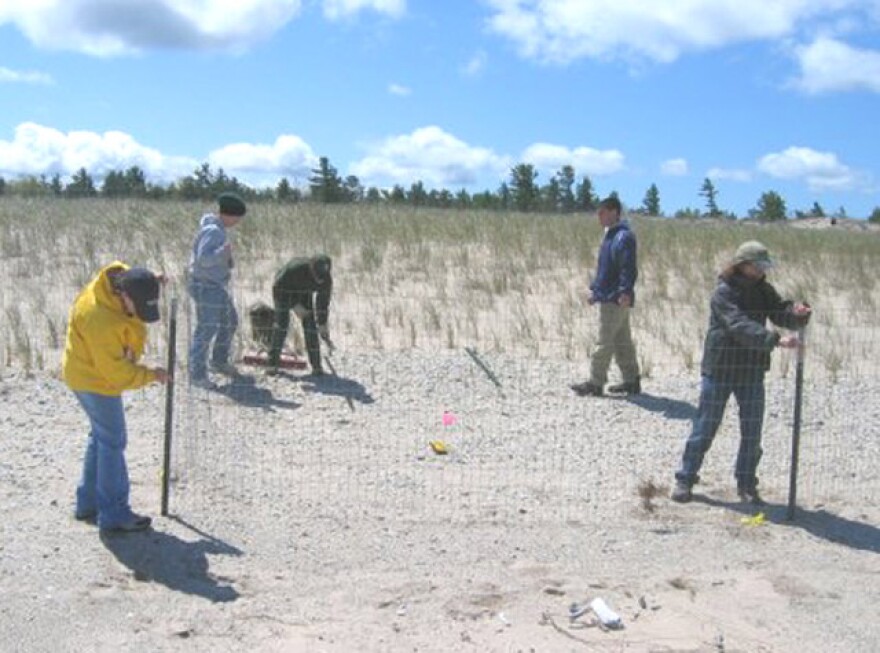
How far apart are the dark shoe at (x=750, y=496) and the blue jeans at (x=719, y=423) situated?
0.08ft

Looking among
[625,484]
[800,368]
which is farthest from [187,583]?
[800,368]

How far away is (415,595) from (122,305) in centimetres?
212

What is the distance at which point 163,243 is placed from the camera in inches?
703

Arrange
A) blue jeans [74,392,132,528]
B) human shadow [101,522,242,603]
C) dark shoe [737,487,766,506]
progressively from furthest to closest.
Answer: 1. dark shoe [737,487,766,506]
2. blue jeans [74,392,132,528]
3. human shadow [101,522,242,603]

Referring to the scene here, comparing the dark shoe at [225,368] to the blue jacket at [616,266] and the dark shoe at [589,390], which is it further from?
the blue jacket at [616,266]

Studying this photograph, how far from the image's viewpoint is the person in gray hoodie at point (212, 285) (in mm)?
9289

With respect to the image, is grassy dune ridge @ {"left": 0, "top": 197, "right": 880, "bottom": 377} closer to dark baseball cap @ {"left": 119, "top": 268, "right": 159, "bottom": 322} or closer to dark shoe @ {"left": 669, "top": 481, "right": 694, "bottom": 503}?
dark shoe @ {"left": 669, "top": 481, "right": 694, "bottom": 503}

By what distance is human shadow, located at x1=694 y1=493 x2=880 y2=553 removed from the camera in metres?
6.29

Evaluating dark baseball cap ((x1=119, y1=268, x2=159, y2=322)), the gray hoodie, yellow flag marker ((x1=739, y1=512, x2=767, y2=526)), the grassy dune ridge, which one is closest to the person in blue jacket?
the grassy dune ridge

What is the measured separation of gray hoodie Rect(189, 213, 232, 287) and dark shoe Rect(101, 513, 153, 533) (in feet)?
13.2

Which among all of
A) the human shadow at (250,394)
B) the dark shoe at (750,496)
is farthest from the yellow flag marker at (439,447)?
the dark shoe at (750,496)

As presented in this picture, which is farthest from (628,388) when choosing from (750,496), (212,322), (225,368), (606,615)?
(606,615)

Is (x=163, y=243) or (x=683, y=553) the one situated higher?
(x=163, y=243)

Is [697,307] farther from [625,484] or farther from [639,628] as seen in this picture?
[639,628]
